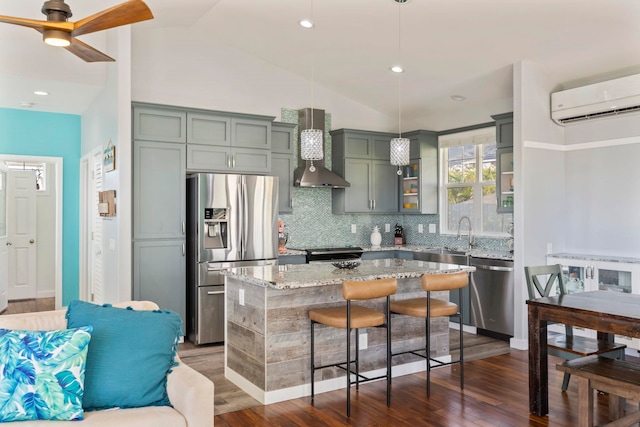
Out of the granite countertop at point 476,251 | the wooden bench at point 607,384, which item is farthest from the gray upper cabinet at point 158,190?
the wooden bench at point 607,384

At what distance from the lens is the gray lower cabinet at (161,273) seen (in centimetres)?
507

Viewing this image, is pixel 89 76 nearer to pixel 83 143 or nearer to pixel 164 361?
pixel 83 143

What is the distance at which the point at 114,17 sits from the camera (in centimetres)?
285

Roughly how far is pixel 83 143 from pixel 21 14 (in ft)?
8.38

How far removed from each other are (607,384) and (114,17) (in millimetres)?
3404

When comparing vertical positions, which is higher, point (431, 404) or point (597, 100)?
point (597, 100)

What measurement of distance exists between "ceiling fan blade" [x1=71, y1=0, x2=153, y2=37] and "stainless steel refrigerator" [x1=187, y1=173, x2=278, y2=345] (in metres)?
2.33

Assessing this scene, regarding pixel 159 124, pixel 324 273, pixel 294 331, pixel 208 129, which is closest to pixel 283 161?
pixel 208 129

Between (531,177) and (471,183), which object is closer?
(531,177)

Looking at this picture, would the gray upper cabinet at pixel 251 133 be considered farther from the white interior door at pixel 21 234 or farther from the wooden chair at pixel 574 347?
the white interior door at pixel 21 234

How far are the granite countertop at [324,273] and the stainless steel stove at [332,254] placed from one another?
1.58 m

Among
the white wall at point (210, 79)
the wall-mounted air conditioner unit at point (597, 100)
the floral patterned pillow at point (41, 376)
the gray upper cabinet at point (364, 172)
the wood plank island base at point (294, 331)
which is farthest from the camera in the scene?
the gray upper cabinet at point (364, 172)

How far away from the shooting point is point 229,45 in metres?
6.14

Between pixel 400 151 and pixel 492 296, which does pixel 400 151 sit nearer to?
pixel 400 151
